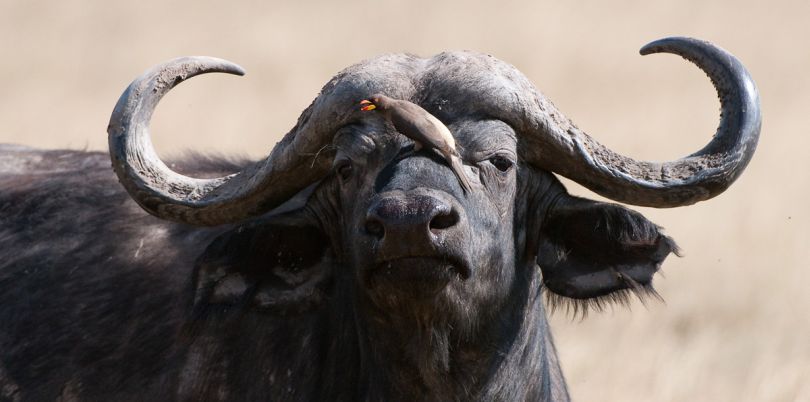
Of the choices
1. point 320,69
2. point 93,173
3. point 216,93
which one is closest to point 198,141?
point 216,93

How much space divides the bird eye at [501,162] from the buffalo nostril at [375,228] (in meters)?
0.85

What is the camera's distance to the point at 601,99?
23516mm

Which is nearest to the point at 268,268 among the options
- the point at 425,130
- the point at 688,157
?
the point at 425,130

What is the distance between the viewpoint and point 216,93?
79.3ft

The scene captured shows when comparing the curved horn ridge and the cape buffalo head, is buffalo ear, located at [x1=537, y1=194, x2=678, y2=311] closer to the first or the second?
the cape buffalo head

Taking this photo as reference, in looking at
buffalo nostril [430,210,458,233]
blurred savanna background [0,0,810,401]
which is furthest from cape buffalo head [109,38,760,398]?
blurred savanna background [0,0,810,401]

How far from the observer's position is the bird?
22.0ft

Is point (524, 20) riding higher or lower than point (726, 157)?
higher

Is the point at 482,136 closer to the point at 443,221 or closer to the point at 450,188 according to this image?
the point at 450,188

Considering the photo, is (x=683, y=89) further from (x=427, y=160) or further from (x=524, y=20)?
(x=427, y=160)

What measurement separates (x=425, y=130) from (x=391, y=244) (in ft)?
2.04

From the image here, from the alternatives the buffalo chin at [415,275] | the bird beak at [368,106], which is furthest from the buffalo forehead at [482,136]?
the buffalo chin at [415,275]

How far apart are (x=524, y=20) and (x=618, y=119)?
23.0ft

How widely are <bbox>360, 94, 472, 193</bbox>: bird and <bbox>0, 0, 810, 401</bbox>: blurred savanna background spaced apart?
150 inches
